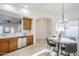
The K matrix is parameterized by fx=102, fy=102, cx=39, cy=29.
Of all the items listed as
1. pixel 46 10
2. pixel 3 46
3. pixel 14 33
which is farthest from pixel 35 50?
pixel 46 10

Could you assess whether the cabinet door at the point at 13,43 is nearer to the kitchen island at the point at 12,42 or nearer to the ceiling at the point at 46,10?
the kitchen island at the point at 12,42

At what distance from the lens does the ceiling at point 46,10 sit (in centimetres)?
241

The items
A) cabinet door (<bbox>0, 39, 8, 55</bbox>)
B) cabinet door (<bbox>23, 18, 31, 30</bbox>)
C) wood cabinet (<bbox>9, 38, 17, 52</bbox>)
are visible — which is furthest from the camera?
cabinet door (<bbox>23, 18, 31, 30</bbox>)

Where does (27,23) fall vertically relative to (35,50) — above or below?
above

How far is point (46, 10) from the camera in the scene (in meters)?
2.59

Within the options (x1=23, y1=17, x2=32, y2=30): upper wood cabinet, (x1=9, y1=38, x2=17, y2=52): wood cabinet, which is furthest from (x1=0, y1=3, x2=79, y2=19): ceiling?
(x1=9, y1=38, x2=17, y2=52): wood cabinet

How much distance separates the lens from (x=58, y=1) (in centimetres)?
238

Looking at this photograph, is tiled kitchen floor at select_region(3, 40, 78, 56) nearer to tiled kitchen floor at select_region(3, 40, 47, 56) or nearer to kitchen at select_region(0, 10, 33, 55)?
tiled kitchen floor at select_region(3, 40, 47, 56)

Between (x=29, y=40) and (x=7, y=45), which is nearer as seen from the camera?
(x=7, y=45)

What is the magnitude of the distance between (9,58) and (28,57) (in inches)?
17.1

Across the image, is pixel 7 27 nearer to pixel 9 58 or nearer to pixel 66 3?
pixel 9 58

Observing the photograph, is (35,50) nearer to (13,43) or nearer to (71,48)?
(13,43)

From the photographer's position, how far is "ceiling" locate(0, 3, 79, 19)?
2406mm

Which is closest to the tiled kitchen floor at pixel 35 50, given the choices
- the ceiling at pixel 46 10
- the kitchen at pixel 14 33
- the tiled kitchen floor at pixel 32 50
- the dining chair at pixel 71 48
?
the tiled kitchen floor at pixel 32 50
